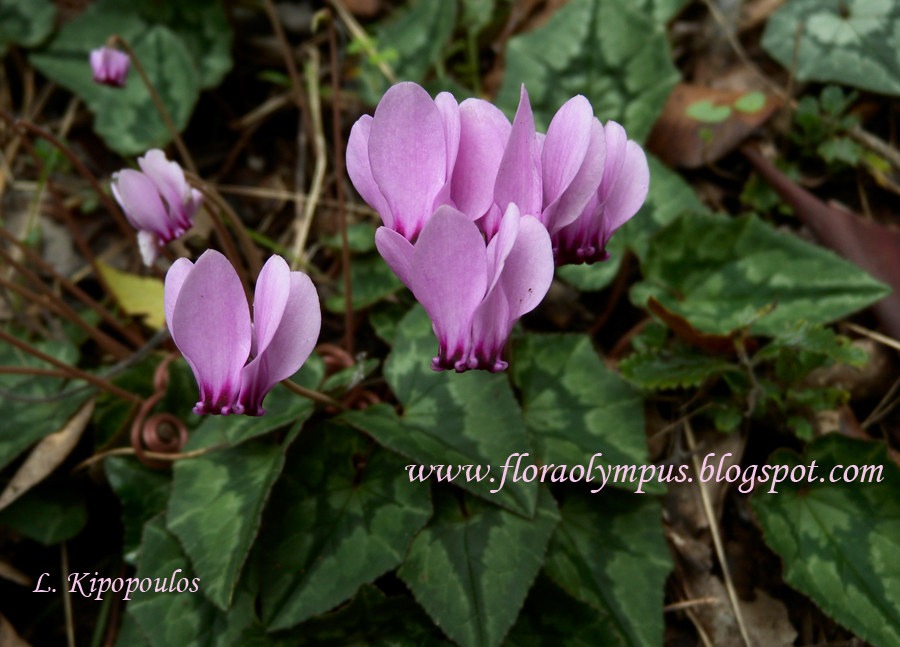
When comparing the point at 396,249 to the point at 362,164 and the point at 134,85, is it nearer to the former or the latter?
the point at 362,164

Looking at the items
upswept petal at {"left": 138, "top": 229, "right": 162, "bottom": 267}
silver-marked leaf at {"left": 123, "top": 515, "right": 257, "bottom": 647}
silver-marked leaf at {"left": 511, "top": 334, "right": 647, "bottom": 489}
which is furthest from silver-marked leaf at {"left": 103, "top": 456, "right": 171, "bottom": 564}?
silver-marked leaf at {"left": 511, "top": 334, "right": 647, "bottom": 489}

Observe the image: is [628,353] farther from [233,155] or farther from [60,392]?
[233,155]

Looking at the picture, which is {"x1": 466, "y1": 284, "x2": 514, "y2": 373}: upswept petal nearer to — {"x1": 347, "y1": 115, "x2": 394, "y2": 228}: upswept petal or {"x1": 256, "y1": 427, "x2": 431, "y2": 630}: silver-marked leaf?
{"x1": 347, "y1": 115, "x2": 394, "y2": 228}: upswept petal

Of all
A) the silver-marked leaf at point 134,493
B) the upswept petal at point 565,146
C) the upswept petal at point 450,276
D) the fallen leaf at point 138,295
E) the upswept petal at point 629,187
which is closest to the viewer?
the upswept petal at point 450,276

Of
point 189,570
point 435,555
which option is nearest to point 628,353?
point 435,555

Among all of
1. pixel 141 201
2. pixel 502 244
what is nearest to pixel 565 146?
pixel 502 244

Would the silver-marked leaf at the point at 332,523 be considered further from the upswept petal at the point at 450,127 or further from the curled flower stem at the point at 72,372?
the upswept petal at the point at 450,127

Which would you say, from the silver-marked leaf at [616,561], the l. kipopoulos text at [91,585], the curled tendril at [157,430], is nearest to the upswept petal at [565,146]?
the silver-marked leaf at [616,561]
